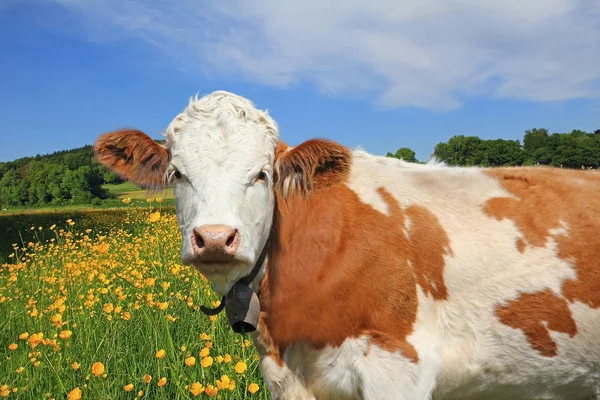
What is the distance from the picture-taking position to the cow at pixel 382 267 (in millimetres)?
2742

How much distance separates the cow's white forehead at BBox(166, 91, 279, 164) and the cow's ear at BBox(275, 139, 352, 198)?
0.15 m

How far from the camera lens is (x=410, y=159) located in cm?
7844

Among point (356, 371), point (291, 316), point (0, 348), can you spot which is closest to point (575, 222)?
point (356, 371)

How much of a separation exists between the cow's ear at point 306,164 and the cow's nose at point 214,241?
0.76m

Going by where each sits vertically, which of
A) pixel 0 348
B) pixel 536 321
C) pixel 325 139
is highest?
pixel 325 139

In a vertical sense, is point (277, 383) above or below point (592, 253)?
below

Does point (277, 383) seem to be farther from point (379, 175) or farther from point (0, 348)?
point (0, 348)

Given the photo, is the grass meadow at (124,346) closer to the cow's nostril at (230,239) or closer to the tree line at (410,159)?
the cow's nostril at (230,239)

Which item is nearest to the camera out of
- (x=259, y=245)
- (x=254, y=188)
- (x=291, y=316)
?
(x=254, y=188)

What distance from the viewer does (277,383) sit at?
3012 mm

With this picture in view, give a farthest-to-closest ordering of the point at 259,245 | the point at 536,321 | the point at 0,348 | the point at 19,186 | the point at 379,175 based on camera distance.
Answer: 1. the point at 19,186
2. the point at 0,348
3. the point at 379,175
4. the point at 536,321
5. the point at 259,245

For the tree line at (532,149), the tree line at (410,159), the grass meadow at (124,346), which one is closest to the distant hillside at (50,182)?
the tree line at (410,159)

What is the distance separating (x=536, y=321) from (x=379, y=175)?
1.52 meters

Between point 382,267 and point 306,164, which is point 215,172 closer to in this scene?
point 306,164
